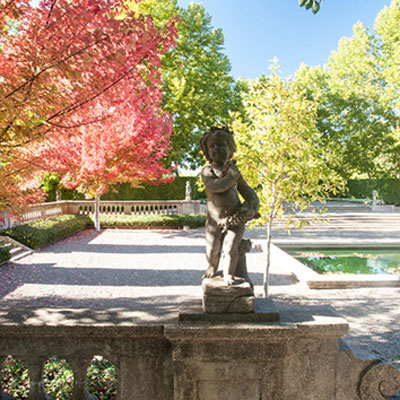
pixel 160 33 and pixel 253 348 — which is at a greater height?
pixel 160 33

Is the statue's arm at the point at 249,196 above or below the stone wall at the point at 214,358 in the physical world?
above

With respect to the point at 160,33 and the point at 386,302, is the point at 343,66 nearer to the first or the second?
the point at 386,302

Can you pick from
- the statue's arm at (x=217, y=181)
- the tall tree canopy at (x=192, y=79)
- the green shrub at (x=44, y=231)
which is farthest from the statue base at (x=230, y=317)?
the tall tree canopy at (x=192, y=79)

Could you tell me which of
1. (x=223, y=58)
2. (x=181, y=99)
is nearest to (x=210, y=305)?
(x=181, y=99)

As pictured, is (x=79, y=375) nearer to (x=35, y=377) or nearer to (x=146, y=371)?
(x=35, y=377)

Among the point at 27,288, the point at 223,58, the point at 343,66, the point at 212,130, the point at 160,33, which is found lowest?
the point at 27,288

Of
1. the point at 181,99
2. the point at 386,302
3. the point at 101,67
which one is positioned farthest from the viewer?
the point at 181,99

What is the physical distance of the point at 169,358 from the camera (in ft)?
7.53

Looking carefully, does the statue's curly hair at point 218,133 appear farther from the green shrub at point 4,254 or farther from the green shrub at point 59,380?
the green shrub at point 4,254

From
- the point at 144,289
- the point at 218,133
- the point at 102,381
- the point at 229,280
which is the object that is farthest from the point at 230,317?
the point at 144,289

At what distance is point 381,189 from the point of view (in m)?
30.8

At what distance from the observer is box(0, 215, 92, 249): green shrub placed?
1145cm

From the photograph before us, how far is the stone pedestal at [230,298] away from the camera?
7.41 feet

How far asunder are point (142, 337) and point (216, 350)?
0.56 metres
